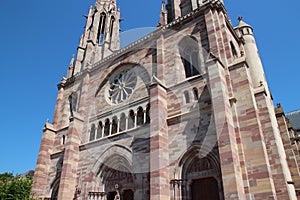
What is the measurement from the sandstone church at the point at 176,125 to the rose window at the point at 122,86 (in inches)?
3.7

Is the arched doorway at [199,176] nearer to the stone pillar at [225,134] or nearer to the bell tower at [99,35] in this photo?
the stone pillar at [225,134]

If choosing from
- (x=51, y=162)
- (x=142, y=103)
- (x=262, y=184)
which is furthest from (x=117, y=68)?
(x=262, y=184)

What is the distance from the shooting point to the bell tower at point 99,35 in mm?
24984

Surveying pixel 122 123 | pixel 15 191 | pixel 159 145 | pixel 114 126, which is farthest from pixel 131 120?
pixel 15 191

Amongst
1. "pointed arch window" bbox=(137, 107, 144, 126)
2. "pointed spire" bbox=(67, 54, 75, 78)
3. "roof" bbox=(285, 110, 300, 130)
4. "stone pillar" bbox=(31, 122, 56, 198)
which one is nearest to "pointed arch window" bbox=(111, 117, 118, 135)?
"pointed arch window" bbox=(137, 107, 144, 126)

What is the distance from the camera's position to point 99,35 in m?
28.1

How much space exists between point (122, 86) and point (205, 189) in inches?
412

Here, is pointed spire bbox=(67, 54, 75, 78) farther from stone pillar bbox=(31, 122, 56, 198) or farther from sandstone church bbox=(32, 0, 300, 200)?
stone pillar bbox=(31, 122, 56, 198)

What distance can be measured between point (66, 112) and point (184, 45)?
1278cm

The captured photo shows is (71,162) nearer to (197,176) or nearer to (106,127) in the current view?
(106,127)

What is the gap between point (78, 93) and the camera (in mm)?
21750

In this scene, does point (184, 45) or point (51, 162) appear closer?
point (184, 45)

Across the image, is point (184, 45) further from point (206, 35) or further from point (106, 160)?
point (106, 160)

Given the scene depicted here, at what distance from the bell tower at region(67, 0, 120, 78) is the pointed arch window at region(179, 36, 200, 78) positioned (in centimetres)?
1110
